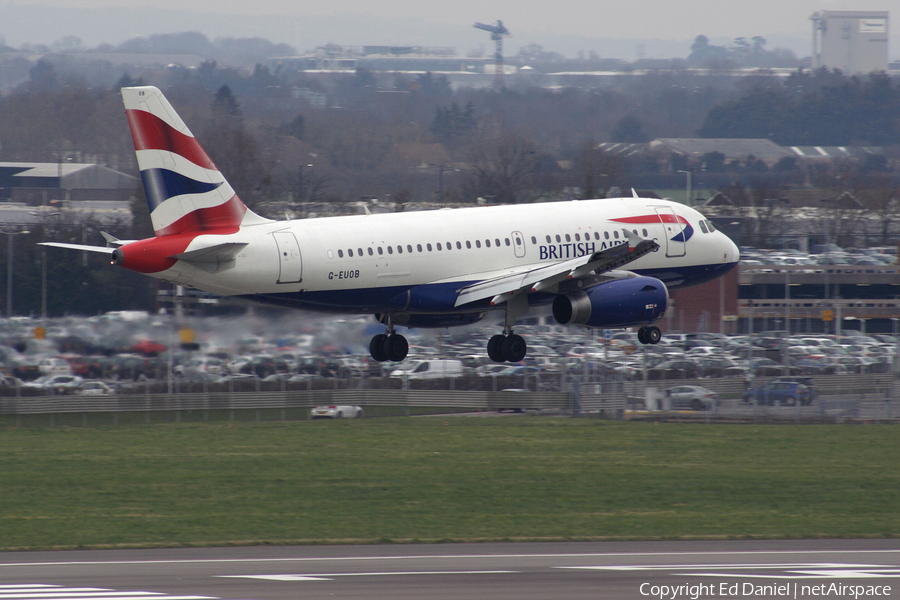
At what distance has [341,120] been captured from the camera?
174 meters

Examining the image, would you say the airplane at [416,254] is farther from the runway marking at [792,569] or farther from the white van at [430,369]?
the white van at [430,369]

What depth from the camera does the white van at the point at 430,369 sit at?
249 ft

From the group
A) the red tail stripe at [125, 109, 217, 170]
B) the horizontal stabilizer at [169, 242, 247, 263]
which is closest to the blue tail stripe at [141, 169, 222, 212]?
the red tail stripe at [125, 109, 217, 170]

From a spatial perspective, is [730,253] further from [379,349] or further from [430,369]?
[430,369]

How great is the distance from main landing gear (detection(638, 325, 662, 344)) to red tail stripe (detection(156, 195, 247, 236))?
1688 centimetres

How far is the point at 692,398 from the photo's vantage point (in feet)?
230

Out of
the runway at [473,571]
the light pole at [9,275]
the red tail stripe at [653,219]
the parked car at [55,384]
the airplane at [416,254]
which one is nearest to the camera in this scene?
the runway at [473,571]

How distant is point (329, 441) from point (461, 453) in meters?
7.32

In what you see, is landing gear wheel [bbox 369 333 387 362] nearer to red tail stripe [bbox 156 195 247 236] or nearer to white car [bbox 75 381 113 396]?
red tail stripe [bbox 156 195 247 236]

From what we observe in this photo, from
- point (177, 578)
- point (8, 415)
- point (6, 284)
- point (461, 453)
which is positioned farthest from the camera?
point (6, 284)

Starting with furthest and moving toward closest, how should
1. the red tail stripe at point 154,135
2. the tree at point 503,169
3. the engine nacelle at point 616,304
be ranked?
the tree at point 503,169 < the engine nacelle at point 616,304 < the red tail stripe at point 154,135

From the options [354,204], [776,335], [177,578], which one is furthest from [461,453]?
[354,204]

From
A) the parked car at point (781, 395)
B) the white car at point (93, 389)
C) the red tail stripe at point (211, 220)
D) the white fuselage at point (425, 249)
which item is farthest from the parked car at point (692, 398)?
the red tail stripe at point (211, 220)

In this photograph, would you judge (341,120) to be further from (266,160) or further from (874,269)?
(874,269)
